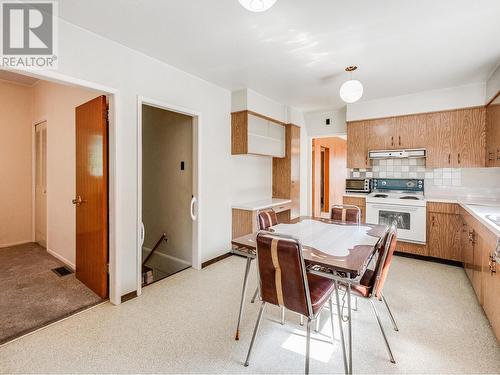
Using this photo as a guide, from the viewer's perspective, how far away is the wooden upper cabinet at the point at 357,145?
4.47 m

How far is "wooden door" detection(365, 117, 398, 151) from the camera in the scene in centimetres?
421

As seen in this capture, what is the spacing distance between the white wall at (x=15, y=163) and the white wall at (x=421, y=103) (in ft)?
18.4

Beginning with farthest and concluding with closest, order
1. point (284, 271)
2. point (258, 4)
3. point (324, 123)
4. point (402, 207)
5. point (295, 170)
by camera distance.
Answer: point (324, 123), point (295, 170), point (402, 207), point (284, 271), point (258, 4)

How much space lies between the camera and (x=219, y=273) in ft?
11.0

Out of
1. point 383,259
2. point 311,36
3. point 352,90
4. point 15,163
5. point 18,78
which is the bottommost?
point 383,259

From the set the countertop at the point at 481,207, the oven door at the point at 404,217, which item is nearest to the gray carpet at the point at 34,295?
Answer: the countertop at the point at 481,207

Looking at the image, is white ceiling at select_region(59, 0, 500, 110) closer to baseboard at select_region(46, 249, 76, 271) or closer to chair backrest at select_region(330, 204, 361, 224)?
chair backrest at select_region(330, 204, 361, 224)

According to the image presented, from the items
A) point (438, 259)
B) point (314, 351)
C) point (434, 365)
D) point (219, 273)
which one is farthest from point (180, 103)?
point (438, 259)

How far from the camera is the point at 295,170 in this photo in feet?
16.6

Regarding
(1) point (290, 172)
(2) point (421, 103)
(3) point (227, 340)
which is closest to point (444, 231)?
(2) point (421, 103)

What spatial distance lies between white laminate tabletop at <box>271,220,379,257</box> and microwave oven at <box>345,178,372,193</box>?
2.14 metres

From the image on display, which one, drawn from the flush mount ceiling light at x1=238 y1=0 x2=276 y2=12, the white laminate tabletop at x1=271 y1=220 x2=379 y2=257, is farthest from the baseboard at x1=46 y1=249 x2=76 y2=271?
the flush mount ceiling light at x1=238 y1=0 x2=276 y2=12

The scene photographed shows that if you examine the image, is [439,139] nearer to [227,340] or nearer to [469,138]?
[469,138]

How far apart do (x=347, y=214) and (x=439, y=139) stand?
7.08 feet
